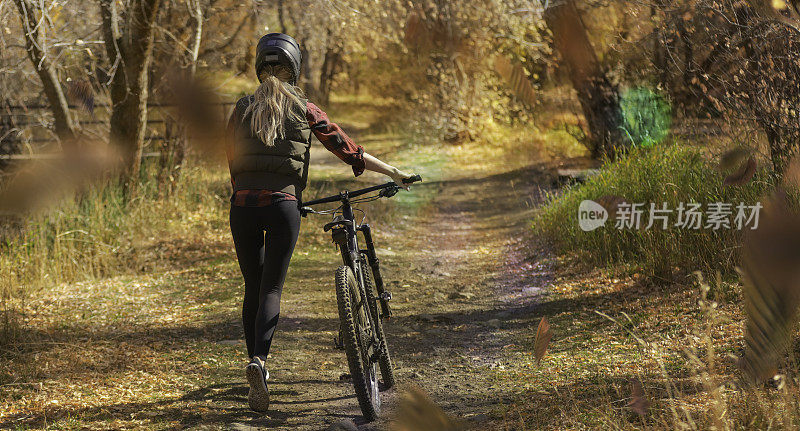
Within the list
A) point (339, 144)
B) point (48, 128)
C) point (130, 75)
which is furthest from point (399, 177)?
point (48, 128)

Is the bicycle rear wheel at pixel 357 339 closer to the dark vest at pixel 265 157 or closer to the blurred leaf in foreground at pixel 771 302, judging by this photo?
the dark vest at pixel 265 157

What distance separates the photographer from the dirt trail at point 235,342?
4621 mm

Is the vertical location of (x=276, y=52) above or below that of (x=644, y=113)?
below

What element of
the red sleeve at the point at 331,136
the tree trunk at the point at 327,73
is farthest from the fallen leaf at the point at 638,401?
the tree trunk at the point at 327,73

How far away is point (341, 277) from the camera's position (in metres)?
4.11

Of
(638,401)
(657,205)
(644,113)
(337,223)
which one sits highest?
(644,113)

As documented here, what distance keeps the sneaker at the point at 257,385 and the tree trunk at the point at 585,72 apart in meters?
11.0

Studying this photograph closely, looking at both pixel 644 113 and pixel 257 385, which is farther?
pixel 644 113

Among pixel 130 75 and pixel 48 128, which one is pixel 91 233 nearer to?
pixel 130 75

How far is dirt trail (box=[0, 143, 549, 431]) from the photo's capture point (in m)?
4.62

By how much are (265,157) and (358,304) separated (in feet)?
2.97

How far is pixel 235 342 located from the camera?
6199mm

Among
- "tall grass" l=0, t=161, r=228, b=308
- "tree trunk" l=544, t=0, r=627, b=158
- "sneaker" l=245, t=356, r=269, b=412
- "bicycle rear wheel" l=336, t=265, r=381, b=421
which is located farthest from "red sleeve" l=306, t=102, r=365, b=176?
"tree trunk" l=544, t=0, r=627, b=158

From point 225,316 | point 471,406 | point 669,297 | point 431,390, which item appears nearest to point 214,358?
point 225,316
